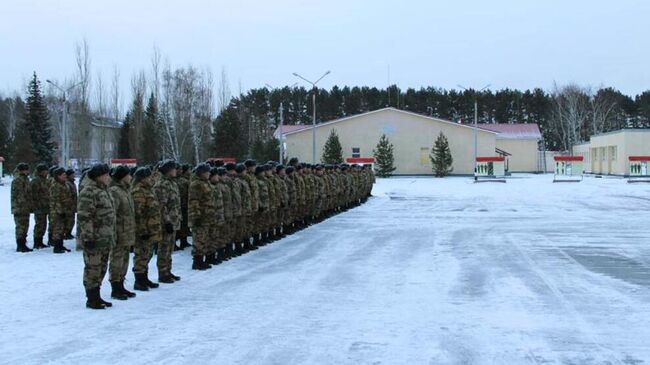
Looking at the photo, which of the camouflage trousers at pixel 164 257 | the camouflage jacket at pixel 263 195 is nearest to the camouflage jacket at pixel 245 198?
the camouflage jacket at pixel 263 195

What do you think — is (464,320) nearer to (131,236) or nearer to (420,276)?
(420,276)

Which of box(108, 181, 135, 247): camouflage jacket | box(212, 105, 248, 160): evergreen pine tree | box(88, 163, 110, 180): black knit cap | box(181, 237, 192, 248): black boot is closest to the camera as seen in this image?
box(88, 163, 110, 180): black knit cap

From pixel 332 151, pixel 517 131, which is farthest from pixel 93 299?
pixel 517 131

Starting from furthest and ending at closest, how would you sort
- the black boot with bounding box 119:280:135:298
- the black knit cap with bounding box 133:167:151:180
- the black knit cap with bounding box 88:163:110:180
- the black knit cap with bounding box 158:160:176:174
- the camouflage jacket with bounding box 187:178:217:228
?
the camouflage jacket with bounding box 187:178:217:228
the black knit cap with bounding box 158:160:176:174
the black knit cap with bounding box 133:167:151:180
the black boot with bounding box 119:280:135:298
the black knit cap with bounding box 88:163:110:180

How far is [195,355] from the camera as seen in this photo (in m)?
6.23

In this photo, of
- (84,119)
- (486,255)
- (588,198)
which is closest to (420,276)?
(486,255)

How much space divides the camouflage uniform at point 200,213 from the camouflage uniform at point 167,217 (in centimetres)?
72

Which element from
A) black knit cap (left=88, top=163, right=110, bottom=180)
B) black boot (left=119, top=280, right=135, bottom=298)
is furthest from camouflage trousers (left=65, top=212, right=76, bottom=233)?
black knit cap (left=88, top=163, right=110, bottom=180)

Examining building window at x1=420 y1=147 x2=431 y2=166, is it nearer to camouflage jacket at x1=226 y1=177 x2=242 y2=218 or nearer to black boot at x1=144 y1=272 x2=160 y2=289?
camouflage jacket at x1=226 y1=177 x2=242 y2=218

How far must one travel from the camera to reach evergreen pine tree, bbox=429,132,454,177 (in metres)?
66.8

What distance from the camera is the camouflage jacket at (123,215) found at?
8.87 m

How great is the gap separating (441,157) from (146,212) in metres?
59.0

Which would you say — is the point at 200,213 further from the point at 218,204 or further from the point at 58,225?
the point at 58,225

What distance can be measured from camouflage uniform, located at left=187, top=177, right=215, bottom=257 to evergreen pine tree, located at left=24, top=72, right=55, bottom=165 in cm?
5191
